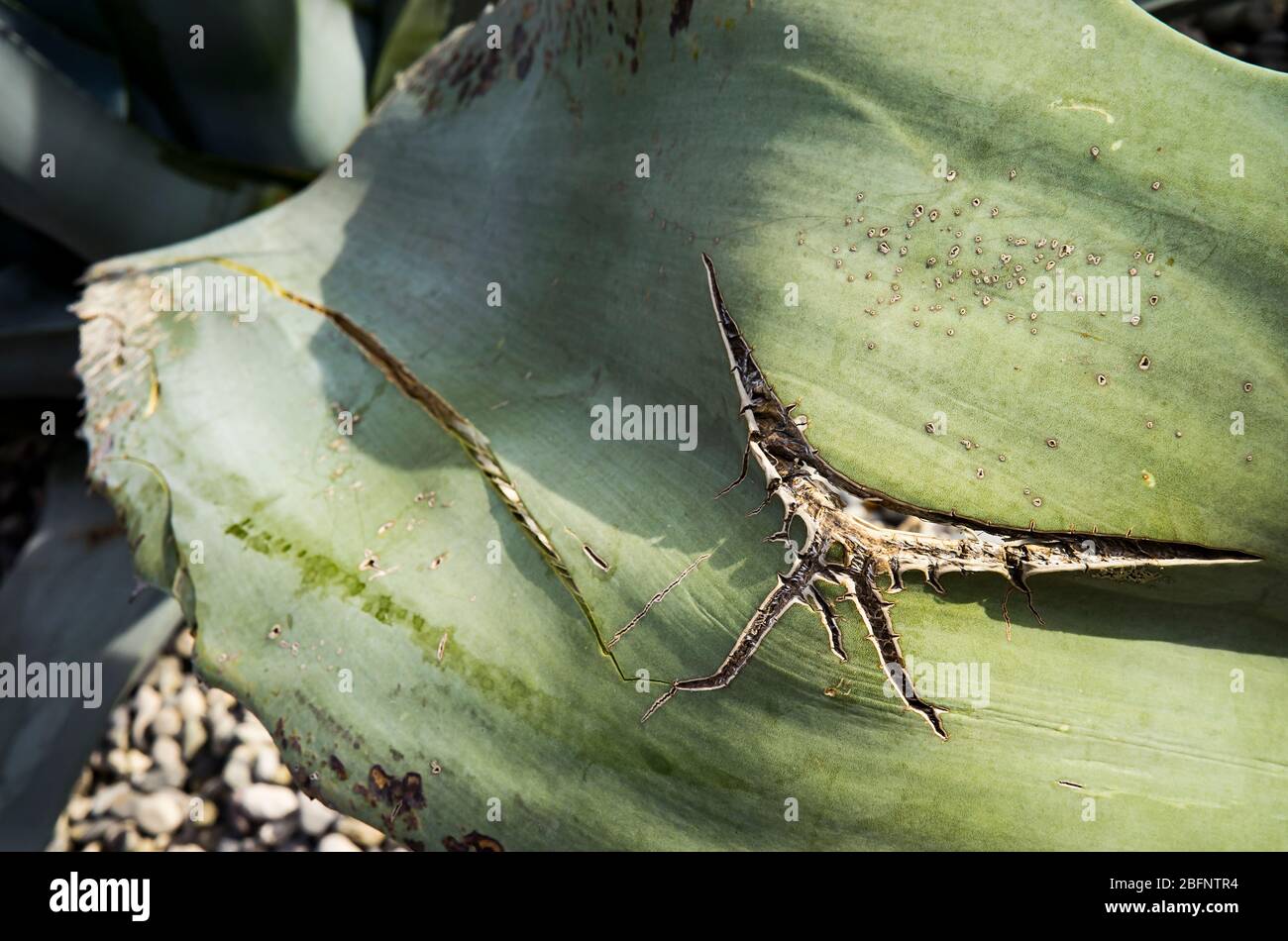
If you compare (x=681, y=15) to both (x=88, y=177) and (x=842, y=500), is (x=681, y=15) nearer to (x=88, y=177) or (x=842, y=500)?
(x=842, y=500)

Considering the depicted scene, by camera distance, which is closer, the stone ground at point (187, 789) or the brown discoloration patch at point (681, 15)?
the brown discoloration patch at point (681, 15)

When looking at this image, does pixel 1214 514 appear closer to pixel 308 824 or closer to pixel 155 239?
pixel 308 824

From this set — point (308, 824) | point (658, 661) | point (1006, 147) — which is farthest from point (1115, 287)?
point (308, 824)

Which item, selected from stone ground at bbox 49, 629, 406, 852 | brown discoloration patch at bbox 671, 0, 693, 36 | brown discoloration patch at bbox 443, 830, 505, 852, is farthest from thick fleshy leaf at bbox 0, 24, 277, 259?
brown discoloration patch at bbox 443, 830, 505, 852

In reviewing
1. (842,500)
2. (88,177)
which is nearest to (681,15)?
(842,500)

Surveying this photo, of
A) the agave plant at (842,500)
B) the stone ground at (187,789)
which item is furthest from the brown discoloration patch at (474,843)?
the stone ground at (187,789)

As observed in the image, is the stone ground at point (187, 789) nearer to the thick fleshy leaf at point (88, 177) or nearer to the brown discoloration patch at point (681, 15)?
the thick fleshy leaf at point (88, 177)
